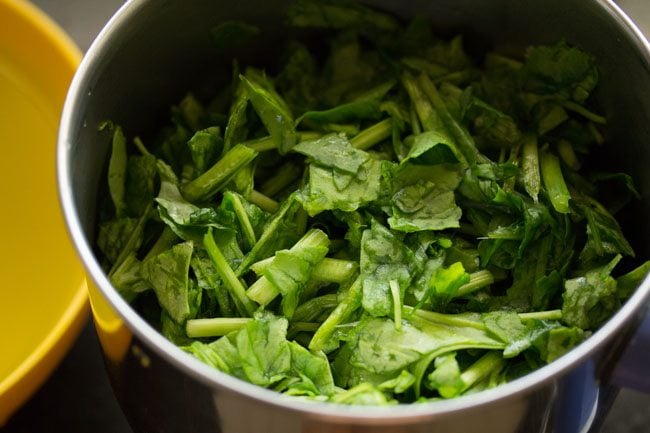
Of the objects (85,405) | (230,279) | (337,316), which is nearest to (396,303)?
(337,316)

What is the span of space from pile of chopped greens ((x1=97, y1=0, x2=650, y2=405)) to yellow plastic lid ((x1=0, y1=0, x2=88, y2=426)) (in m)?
0.13

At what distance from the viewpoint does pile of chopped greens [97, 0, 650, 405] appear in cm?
75

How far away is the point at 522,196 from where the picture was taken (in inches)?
34.8

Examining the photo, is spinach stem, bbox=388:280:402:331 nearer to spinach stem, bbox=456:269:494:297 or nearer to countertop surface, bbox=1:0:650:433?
spinach stem, bbox=456:269:494:297

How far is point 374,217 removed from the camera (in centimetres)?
86

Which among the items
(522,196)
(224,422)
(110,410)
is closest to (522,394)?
(224,422)

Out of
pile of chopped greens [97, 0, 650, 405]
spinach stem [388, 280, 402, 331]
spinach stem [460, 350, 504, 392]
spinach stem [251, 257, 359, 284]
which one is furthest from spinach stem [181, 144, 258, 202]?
spinach stem [460, 350, 504, 392]

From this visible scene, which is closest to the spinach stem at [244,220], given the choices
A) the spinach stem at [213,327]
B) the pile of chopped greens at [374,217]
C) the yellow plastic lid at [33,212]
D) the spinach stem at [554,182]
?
the pile of chopped greens at [374,217]

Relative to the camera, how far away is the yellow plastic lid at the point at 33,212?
0.91 metres

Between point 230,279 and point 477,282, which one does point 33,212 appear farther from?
point 477,282

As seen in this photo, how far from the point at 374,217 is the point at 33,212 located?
471mm

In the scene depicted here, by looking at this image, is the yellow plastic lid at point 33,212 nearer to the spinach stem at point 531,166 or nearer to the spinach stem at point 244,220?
the spinach stem at point 244,220

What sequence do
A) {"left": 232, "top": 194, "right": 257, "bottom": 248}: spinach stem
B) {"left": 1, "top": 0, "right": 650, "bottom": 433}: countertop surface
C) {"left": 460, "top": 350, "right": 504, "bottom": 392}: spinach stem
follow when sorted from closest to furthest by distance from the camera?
{"left": 460, "top": 350, "right": 504, "bottom": 392}: spinach stem → {"left": 232, "top": 194, "right": 257, "bottom": 248}: spinach stem → {"left": 1, "top": 0, "right": 650, "bottom": 433}: countertop surface

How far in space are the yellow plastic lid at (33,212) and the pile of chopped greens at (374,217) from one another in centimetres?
13
